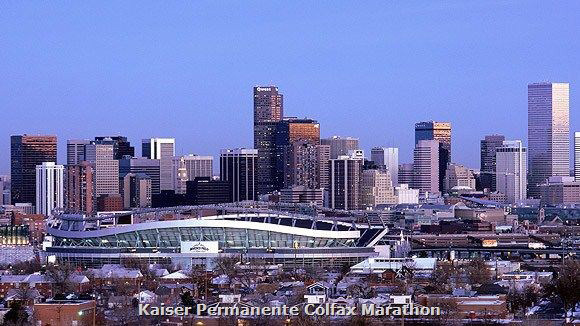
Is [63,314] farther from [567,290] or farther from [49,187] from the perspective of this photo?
[49,187]

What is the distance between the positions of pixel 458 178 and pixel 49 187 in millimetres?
59042

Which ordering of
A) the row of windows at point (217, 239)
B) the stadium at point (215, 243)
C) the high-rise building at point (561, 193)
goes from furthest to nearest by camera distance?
the high-rise building at point (561, 193)
the row of windows at point (217, 239)
the stadium at point (215, 243)

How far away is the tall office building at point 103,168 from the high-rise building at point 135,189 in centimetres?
96

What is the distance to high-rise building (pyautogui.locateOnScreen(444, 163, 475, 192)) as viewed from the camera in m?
186

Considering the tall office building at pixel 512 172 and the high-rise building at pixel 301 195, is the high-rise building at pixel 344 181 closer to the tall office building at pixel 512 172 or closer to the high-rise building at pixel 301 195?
the high-rise building at pixel 301 195

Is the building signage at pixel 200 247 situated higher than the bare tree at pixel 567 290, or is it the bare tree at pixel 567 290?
the bare tree at pixel 567 290

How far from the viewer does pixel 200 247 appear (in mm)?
70750

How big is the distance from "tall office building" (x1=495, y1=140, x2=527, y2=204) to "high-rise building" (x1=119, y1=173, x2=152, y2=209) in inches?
1629

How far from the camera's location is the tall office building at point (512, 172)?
181375 millimetres

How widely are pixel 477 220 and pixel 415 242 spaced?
90.1 feet

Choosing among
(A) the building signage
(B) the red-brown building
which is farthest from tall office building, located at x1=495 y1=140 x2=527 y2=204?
(B) the red-brown building

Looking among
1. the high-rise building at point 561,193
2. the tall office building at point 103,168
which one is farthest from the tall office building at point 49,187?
the high-rise building at point 561,193

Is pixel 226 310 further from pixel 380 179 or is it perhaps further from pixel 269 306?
pixel 380 179

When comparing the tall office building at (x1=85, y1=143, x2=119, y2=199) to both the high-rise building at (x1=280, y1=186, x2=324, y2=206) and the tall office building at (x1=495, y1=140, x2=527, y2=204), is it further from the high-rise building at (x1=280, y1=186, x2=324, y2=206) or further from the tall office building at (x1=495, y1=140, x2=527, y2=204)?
the tall office building at (x1=495, y1=140, x2=527, y2=204)
